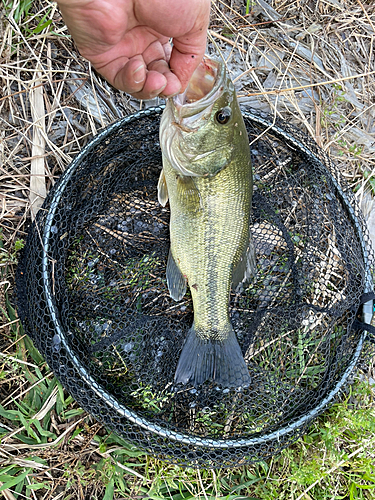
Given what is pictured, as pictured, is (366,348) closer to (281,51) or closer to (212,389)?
(212,389)

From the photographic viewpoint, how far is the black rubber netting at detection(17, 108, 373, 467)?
217 centimetres

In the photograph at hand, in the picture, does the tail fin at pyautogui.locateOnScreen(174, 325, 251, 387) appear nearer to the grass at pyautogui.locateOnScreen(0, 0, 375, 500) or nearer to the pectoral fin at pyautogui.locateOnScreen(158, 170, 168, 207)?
the grass at pyautogui.locateOnScreen(0, 0, 375, 500)

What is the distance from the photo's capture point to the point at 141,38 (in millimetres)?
1776

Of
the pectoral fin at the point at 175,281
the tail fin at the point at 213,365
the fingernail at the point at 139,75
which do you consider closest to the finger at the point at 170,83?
the fingernail at the point at 139,75

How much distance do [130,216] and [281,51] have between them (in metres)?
1.85

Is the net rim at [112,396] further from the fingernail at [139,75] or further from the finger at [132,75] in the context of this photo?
the fingernail at [139,75]

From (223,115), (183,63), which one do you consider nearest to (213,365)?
(223,115)

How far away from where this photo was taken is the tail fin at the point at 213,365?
2246mm

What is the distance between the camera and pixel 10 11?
2.46 m

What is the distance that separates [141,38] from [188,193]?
0.77m

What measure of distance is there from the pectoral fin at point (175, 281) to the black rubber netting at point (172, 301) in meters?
0.09

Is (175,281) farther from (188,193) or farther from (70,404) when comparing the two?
(70,404)

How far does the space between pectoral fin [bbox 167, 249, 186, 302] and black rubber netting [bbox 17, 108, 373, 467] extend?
0.09m

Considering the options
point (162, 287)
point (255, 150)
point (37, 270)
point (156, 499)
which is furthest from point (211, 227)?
point (156, 499)
